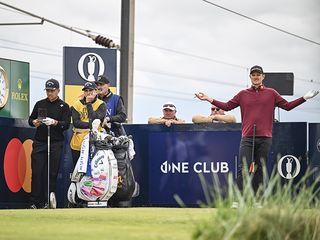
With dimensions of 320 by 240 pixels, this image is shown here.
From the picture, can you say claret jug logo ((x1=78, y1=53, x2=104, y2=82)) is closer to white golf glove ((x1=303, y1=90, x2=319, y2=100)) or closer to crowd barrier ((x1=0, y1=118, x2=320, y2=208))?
crowd barrier ((x1=0, y1=118, x2=320, y2=208))

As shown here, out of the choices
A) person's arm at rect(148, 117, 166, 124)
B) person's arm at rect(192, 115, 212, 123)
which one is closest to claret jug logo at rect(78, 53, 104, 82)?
person's arm at rect(148, 117, 166, 124)

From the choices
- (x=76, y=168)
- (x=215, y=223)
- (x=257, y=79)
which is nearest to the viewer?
(x=215, y=223)

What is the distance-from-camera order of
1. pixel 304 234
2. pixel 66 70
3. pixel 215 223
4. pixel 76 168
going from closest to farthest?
pixel 215 223, pixel 304 234, pixel 76 168, pixel 66 70

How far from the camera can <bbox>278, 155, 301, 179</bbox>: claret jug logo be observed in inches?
594

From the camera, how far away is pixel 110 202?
1465 cm

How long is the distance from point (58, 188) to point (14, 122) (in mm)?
1541

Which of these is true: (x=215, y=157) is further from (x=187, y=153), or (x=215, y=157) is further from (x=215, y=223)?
(x=215, y=223)

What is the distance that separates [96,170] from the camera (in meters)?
14.1

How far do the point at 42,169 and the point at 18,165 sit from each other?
618mm

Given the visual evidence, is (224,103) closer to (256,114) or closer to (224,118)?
(256,114)

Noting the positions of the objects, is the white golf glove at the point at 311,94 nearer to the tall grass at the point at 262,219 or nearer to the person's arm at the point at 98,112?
the person's arm at the point at 98,112

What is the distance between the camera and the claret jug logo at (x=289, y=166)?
15.1m

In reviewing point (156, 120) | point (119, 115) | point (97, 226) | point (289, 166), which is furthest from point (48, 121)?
point (97, 226)

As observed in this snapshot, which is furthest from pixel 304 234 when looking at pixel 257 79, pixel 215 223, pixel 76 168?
pixel 76 168
